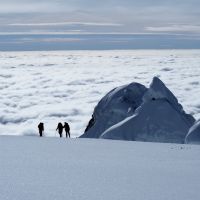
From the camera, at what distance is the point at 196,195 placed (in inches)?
562

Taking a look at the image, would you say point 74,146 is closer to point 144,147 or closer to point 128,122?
point 144,147

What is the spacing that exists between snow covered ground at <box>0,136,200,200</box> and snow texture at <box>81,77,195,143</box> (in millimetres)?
4877

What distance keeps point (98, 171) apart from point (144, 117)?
51.6 feet

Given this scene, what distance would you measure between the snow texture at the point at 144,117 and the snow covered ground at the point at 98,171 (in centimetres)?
488

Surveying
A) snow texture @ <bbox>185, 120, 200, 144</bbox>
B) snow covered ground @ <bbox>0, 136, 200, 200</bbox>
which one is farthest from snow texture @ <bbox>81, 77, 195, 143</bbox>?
snow covered ground @ <bbox>0, 136, 200, 200</bbox>

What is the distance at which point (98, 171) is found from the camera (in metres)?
18.8

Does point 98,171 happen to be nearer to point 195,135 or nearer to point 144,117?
point 195,135

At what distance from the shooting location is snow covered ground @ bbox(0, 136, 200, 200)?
575 inches

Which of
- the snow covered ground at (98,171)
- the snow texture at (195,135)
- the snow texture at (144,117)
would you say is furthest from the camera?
the snow texture at (144,117)

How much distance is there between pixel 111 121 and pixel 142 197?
78.3ft

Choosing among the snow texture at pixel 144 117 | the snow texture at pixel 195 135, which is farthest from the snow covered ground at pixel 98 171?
the snow texture at pixel 144 117

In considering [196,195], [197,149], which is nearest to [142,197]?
[196,195]

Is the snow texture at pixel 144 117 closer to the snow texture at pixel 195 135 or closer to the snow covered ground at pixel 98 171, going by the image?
the snow texture at pixel 195 135

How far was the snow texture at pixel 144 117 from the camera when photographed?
110 feet
